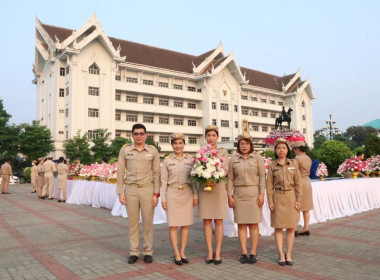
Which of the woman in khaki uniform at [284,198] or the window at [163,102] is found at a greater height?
the window at [163,102]

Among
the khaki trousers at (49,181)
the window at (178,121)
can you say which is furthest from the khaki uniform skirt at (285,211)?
the window at (178,121)

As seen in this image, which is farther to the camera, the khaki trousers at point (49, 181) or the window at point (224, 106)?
the window at point (224, 106)

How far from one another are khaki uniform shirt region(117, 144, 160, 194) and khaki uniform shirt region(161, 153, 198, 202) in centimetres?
20

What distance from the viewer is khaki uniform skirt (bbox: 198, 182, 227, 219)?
470 cm

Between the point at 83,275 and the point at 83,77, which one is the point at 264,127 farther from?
the point at 83,275

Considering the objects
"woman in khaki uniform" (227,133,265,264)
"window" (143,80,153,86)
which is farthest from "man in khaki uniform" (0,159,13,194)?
"window" (143,80,153,86)

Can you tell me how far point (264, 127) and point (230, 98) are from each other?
9723 millimetres

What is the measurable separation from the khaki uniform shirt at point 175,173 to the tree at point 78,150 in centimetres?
2798

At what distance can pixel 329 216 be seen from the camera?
8352 millimetres

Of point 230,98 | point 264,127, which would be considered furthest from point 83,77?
point 264,127

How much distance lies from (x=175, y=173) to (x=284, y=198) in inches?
64.7

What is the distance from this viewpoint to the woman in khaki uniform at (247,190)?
4.66m

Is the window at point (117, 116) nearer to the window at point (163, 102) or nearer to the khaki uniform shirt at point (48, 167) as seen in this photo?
the window at point (163, 102)

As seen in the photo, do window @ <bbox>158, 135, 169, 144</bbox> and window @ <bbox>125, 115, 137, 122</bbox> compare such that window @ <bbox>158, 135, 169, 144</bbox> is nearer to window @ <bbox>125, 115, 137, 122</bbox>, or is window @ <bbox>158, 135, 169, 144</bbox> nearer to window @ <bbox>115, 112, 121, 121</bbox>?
window @ <bbox>125, 115, 137, 122</bbox>
